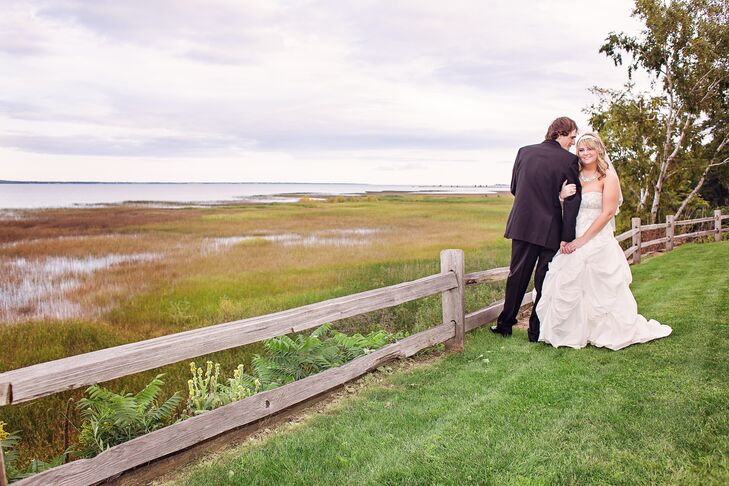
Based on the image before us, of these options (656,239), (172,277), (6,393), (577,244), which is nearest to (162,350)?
(6,393)

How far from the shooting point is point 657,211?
23.7 meters

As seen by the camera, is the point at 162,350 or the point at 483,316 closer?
the point at 162,350

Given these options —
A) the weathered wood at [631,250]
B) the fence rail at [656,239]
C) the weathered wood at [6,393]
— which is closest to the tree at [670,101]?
the fence rail at [656,239]

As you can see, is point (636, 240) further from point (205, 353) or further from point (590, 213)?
point (205, 353)

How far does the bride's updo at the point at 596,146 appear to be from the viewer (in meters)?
6.25

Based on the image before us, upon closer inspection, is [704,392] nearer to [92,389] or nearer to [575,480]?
[575,480]

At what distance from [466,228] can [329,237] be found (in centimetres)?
898

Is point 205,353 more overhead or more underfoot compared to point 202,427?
more overhead

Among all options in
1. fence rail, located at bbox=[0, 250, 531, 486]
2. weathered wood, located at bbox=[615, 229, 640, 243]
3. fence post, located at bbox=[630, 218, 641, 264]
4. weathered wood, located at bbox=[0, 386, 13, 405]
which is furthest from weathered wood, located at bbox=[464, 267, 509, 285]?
fence post, located at bbox=[630, 218, 641, 264]

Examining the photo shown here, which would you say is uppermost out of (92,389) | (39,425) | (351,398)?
(92,389)

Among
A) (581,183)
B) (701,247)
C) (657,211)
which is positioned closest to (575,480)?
(581,183)

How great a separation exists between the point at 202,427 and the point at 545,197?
468cm

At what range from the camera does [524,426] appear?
4.05 meters

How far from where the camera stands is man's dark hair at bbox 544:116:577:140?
6301mm
